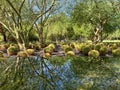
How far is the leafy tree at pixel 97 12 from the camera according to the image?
38.1 metres

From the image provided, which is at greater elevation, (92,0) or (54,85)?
(92,0)

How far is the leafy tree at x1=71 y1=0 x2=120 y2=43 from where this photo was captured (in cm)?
3809

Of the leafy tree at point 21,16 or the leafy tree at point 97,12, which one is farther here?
the leafy tree at point 97,12

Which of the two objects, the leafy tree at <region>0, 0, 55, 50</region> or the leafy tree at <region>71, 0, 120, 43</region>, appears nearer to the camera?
the leafy tree at <region>0, 0, 55, 50</region>

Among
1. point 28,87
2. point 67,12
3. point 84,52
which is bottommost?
point 84,52

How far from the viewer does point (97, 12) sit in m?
39.6

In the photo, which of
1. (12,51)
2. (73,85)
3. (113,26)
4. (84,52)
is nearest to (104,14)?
(113,26)

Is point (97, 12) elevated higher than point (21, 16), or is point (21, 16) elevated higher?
point (21, 16)

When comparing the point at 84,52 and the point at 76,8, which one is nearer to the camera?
the point at 84,52

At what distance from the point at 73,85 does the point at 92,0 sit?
100ft

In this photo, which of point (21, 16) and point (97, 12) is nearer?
point (21, 16)

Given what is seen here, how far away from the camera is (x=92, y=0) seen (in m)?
37.6

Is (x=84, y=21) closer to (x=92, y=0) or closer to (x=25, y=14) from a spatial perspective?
(x=92, y=0)

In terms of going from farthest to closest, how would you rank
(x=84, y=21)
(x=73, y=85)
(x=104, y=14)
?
(x=84, y=21), (x=104, y=14), (x=73, y=85)
